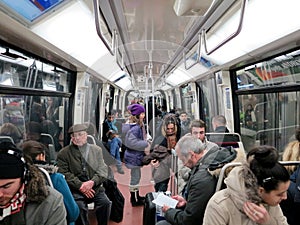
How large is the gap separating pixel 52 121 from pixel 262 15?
8.37ft

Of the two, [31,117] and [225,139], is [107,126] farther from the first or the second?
[225,139]

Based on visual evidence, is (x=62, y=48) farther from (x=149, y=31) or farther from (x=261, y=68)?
(x=261, y=68)

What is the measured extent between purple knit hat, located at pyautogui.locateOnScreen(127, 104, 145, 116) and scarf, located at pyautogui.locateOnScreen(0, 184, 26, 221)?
3.24 feet

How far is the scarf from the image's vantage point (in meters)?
1.22

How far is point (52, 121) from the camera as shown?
3.26m

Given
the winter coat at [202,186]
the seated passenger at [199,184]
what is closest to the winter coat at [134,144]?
the seated passenger at [199,184]

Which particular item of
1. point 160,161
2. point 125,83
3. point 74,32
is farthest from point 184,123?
point 74,32

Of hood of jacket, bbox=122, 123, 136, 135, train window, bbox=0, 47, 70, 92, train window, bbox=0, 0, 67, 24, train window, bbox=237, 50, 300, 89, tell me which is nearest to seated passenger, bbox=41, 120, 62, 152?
train window, bbox=0, 47, 70, 92

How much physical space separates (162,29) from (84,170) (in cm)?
177

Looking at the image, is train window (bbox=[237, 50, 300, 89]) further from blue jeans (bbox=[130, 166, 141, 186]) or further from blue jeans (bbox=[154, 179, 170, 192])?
blue jeans (bbox=[130, 166, 141, 186])

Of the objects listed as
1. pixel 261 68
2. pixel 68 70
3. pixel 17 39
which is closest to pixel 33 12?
pixel 17 39

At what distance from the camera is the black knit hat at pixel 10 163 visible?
3.93 feet

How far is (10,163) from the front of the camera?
3.98ft

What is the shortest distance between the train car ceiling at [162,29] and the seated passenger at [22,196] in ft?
2.78
